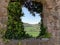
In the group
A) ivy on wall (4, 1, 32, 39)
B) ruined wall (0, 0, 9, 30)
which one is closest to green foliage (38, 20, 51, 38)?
ivy on wall (4, 1, 32, 39)

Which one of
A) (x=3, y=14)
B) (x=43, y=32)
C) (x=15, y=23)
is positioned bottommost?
(x=43, y=32)

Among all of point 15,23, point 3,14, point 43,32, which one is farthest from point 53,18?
point 3,14

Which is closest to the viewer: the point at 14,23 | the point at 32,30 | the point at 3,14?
the point at 3,14

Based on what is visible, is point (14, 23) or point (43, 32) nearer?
point (14, 23)

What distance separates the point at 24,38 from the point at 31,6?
758 mm

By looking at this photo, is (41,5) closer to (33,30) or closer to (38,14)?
(38,14)

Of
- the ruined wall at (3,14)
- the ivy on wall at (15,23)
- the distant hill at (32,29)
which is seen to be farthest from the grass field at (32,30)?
the ruined wall at (3,14)

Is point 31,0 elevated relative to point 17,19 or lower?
elevated

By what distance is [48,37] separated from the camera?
4402 millimetres

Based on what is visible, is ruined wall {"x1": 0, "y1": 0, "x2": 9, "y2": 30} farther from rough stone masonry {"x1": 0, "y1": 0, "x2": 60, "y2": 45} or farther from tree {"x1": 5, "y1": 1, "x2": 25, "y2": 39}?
rough stone masonry {"x1": 0, "y1": 0, "x2": 60, "y2": 45}

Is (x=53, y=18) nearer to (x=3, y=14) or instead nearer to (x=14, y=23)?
(x=14, y=23)

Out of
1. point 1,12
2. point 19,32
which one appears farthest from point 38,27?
point 1,12

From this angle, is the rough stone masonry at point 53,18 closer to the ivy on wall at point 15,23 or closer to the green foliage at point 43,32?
the green foliage at point 43,32

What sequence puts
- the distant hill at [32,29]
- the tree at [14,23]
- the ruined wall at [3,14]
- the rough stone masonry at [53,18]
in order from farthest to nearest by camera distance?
the distant hill at [32,29]
the rough stone masonry at [53,18]
the tree at [14,23]
the ruined wall at [3,14]
